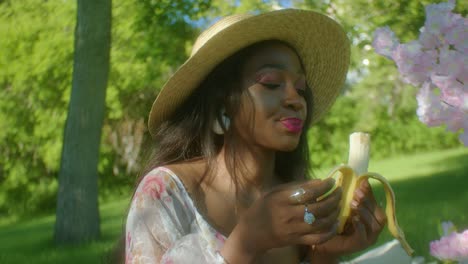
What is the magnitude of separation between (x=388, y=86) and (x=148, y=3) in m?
15.9

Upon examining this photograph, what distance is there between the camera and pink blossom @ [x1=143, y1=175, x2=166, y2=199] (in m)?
2.02

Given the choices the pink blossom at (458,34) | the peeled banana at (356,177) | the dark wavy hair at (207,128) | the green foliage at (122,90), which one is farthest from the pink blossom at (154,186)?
the green foliage at (122,90)

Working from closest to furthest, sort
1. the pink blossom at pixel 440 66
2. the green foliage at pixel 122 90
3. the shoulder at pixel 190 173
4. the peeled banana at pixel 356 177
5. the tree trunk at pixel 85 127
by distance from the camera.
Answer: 1. the pink blossom at pixel 440 66
2. the peeled banana at pixel 356 177
3. the shoulder at pixel 190 173
4. the tree trunk at pixel 85 127
5. the green foliage at pixel 122 90

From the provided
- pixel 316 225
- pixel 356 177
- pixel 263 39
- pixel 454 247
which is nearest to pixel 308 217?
pixel 316 225

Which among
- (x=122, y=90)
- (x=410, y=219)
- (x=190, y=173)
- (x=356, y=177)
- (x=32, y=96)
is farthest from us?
(x=32, y=96)

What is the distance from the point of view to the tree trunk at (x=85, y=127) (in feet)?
26.8

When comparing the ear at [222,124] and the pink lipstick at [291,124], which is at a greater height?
the pink lipstick at [291,124]

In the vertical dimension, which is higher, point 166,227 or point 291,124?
point 291,124

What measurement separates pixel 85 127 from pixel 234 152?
6.57 m

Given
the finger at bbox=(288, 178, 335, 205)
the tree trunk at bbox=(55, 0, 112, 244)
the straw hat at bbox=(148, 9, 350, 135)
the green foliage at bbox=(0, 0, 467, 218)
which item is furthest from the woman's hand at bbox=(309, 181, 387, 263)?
the green foliage at bbox=(0, 0, 467, 218)

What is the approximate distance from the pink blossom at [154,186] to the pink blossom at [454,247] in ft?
2.41

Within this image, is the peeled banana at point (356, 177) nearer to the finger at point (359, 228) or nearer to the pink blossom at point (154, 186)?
the finger at point (359, 228)

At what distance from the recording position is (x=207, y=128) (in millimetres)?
2227

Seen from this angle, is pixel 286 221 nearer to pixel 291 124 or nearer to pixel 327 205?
pixel 327 205
